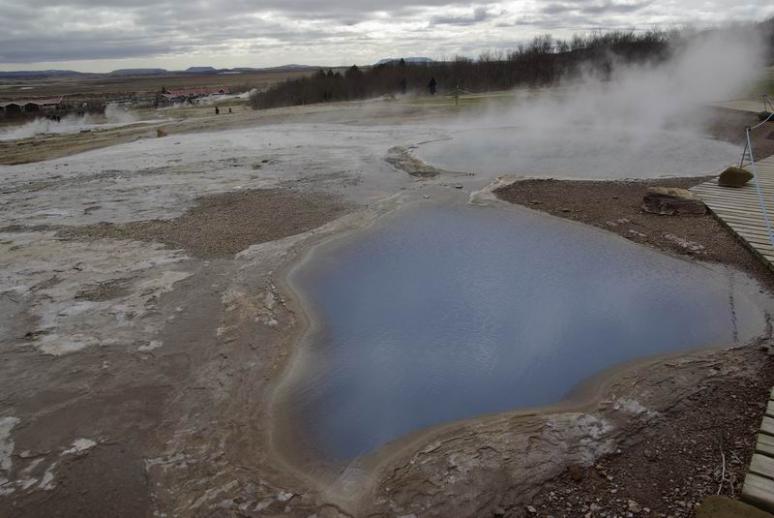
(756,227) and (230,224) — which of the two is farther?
(230,224)

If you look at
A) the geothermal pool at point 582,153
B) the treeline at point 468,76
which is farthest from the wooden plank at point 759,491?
the treeline at point 468,76

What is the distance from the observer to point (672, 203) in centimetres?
709

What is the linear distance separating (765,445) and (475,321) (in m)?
2.17

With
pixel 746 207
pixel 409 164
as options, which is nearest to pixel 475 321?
pixel 746 207

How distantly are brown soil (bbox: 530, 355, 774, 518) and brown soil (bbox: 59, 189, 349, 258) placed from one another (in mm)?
4474

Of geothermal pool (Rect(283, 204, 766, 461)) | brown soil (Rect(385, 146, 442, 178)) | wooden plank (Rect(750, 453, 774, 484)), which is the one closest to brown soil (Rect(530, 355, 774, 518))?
wooden plank (Rect(750, 453, 774, 484))

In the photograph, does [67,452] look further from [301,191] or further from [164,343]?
[301,191]

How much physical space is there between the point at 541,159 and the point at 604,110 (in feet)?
28.3

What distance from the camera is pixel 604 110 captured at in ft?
59.3

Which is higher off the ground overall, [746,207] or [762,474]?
[746,207]

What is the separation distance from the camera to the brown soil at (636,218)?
575 cm

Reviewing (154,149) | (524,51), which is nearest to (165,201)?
(154,149)

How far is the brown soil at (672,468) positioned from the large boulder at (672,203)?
4144mm

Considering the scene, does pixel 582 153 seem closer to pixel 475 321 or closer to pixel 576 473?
pixel 475 321
